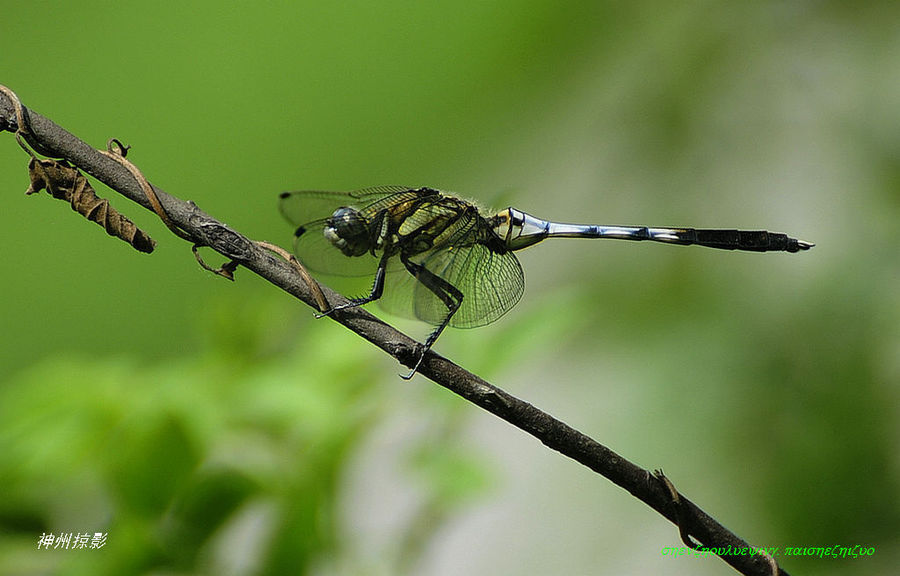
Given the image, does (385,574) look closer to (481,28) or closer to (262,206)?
(262,206)

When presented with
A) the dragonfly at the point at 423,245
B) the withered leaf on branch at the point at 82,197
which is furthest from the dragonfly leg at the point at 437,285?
the withered leaf on branch at the point at 82,197

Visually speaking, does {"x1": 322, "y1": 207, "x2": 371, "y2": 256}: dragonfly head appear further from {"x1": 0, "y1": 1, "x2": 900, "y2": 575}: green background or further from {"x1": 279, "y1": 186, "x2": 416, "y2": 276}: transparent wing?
{"x1": 0, "y1": 1, "x2": 900, "y2": 575}: green background

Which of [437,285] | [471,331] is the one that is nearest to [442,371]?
[437,285]

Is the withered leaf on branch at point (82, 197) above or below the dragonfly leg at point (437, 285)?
below

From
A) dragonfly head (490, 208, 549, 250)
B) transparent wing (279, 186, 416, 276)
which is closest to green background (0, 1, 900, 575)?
dragonfly head (490, 208, 549, 250)

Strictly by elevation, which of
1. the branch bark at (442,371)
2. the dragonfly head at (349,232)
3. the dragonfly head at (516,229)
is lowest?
the branch bark at (442,371)

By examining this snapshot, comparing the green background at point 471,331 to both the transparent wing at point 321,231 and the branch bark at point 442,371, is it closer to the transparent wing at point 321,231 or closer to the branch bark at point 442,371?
the transparent wing at point 321,231
